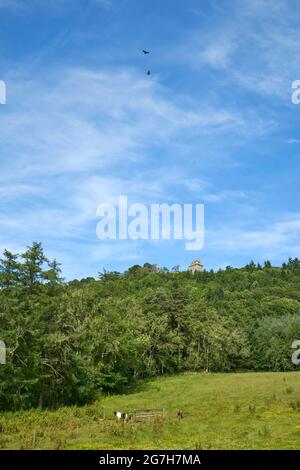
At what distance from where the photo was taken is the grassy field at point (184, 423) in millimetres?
28156

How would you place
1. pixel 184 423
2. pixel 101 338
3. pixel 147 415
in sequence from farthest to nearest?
1. pixel 101 338
2. pixel 147 415
3. pixel 184 423

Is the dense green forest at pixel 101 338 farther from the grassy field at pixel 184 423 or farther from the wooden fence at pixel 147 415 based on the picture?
the wooden fence at pixel 147 415

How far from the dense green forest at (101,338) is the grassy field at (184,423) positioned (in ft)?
12.3

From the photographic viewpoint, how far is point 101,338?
202 feet

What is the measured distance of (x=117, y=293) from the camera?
10994 cm

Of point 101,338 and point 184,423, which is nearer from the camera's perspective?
point 184,423

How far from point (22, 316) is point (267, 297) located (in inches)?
4466

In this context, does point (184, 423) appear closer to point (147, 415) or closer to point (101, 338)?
point (147, 415)

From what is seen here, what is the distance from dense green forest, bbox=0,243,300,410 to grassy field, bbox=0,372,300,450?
Result: 375 centimetres

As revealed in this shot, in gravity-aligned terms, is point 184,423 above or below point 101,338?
below

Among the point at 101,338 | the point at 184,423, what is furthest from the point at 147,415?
the point at 101,338

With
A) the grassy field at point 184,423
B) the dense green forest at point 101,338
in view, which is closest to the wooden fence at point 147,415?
the grassy field at point 184,423

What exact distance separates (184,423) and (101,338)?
26.8 meters

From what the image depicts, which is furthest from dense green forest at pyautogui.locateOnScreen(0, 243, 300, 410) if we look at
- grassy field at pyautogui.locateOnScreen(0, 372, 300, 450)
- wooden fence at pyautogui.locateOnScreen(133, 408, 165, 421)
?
wooden fence at pyautogui.locateOnScreen(133, 408, 165, 421)
